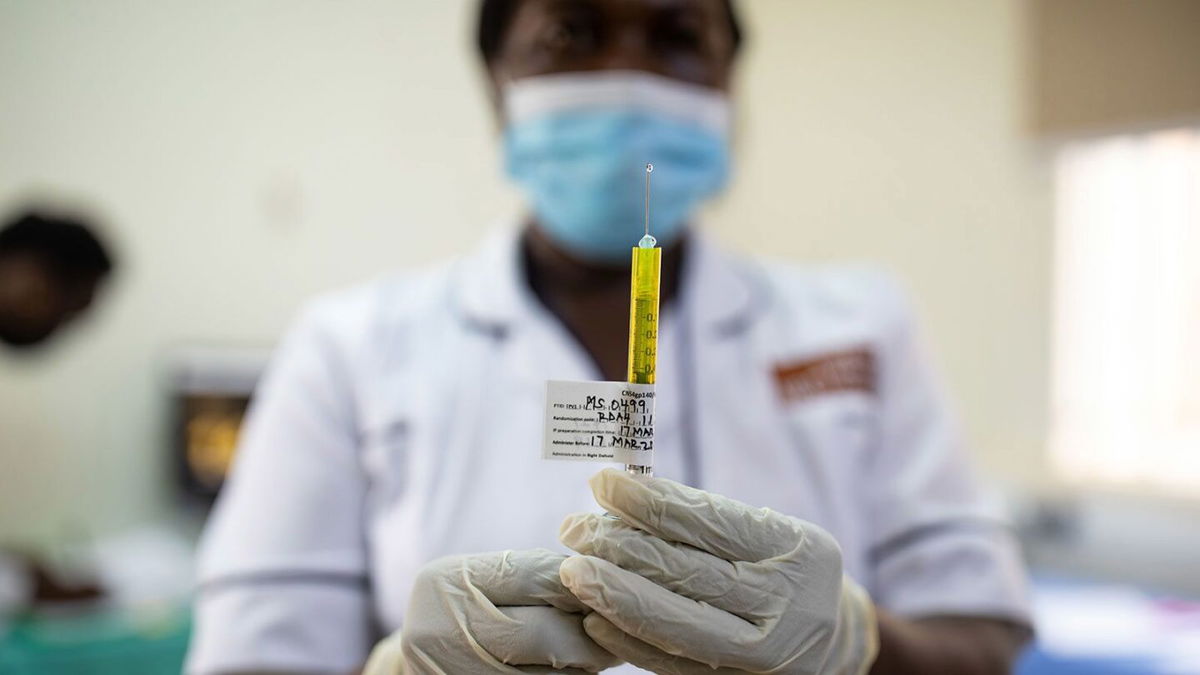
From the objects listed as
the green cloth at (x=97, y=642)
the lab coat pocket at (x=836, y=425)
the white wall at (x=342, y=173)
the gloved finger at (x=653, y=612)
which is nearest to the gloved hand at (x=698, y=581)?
the gloved finger at (x=653, y=612)

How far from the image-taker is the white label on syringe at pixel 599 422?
0.60 metres

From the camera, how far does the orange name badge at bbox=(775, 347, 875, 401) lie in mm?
1042

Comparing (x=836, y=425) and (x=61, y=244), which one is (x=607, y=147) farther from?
(x=61, y=244)

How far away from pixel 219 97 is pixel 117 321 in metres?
0.75

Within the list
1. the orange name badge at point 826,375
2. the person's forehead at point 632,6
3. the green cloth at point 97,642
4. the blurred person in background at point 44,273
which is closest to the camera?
the person's forehead at point 632,6

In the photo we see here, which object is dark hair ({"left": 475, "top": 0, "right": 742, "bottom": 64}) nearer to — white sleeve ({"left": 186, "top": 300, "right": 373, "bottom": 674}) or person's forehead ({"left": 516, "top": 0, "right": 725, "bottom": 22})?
person's forehead ({"left": 516, "top": 0, "right": 725, "bottom": 22})

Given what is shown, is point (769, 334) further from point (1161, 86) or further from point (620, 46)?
point (1161, 86)

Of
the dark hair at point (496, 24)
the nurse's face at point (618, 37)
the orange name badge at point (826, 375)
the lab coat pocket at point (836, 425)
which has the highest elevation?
the dark hair at point (496, 24)

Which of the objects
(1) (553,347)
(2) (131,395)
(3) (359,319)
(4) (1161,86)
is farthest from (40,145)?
(4) (1161,86)

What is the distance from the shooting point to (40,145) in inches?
115

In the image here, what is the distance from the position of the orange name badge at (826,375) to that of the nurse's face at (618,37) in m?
0.31

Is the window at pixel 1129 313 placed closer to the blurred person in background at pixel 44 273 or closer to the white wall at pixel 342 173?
the white wall at pixel 342 173

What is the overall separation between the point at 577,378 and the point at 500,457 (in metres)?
0.11

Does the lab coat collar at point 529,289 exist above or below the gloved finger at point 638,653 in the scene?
above
